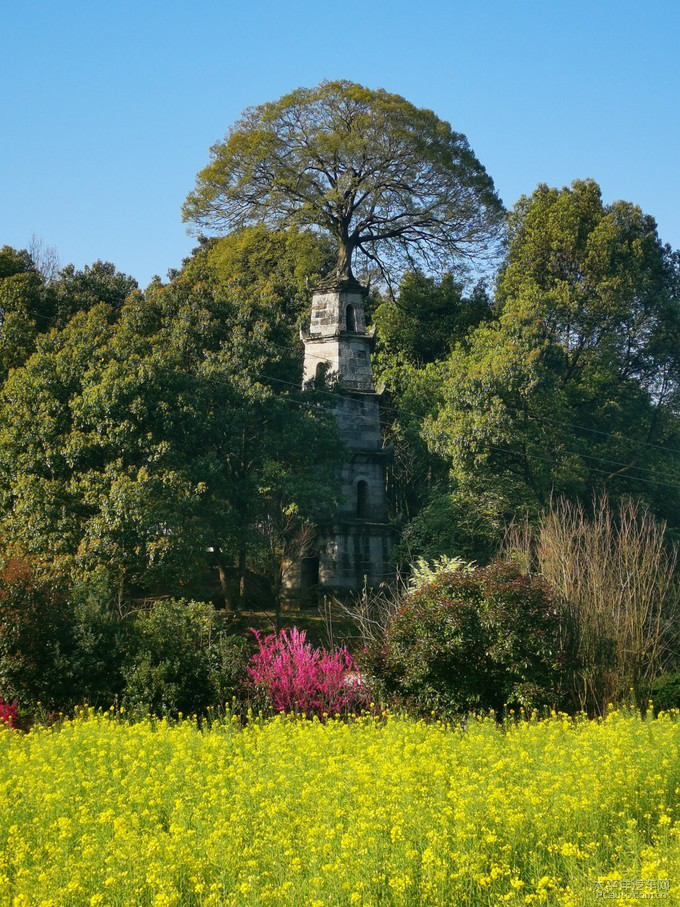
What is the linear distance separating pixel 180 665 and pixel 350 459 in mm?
17939

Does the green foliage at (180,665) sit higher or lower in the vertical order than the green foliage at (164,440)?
lower

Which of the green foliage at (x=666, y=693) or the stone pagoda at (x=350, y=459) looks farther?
the stone pagoda at (x=350, y=459)

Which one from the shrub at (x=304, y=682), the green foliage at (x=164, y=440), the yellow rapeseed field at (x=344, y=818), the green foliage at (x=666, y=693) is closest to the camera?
the yellow rapeseed field at (x=344, y=818)

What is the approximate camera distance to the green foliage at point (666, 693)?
14.9 m

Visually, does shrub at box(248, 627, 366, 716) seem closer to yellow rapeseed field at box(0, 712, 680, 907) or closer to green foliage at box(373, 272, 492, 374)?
yellow rapeseed field at box(0, 712, 680, 907)

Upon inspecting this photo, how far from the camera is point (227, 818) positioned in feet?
28.7

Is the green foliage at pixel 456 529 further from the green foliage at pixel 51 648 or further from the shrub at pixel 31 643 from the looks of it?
the shrub at pixel 31 643

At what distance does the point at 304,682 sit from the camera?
16000mm

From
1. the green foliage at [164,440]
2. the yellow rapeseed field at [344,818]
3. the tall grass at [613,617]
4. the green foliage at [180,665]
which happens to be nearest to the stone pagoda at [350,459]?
the green foliage at [164,440]

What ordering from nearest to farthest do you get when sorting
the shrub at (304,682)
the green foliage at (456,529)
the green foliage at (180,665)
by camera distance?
the green foliage at (180,665), the shrub at (304,682), the green foliage at (456,529)

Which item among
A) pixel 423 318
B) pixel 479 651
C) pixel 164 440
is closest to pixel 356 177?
pixel 423 318

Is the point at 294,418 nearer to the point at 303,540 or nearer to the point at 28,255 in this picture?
the point at 303,540

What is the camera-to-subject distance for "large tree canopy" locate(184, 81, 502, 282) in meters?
36.7

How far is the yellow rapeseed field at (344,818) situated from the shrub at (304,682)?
4.15 meters
